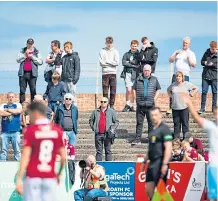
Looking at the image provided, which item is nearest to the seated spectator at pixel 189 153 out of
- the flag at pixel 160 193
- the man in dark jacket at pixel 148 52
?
the flag at pixel 160 193

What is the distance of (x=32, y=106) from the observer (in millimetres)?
13984

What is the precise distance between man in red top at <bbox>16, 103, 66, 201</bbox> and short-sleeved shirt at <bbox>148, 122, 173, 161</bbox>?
2176 mm

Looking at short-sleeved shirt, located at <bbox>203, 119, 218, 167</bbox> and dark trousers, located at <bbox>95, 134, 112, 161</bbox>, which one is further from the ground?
short-sleeved shirt, located at <bbox>203, 119, 218, 167</bbox>

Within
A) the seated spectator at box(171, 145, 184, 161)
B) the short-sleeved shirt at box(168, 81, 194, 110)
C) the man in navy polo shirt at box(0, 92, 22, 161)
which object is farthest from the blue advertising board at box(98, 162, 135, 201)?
the short-sleeved shirt at box(168, 81, 194, 110)

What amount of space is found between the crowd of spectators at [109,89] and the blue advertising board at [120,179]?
116cm

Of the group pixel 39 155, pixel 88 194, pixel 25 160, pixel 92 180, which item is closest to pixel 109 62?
pixel 92 180

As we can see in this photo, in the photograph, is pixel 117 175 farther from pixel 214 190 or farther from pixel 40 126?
pixel 40 126

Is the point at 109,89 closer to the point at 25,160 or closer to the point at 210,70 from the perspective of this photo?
the point at 210,70

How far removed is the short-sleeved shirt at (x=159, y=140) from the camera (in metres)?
15.6

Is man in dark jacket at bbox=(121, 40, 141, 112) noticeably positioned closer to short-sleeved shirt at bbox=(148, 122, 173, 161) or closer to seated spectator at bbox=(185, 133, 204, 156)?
seated spectator at bbox=(185, 133, 204, 156)

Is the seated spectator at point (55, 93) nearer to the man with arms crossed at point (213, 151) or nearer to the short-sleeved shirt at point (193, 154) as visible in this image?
the short-sleeved shirt at point (193, 154)

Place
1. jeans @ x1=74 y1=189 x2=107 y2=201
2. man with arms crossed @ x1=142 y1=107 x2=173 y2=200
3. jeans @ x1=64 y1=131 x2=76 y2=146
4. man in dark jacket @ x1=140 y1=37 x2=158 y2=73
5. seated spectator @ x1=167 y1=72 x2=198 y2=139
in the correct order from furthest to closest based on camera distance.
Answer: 1. man in dark jacket @ x1=140 y1=37 x2=158 y2=73
2. seated spectator @ x1=167 y1=72 x2=198 y2=139
3. jeans @ x1=64 y1=131 x2=76 y2=146
4. jeans @ x1=74 y1=189 x2=107 y2=201
5. man with arms crossed @ x1=142 y1=107 x2=173 y2=200

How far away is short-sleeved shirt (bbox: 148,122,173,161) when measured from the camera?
1562 cm

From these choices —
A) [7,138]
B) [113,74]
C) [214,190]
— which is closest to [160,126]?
[214,190]
